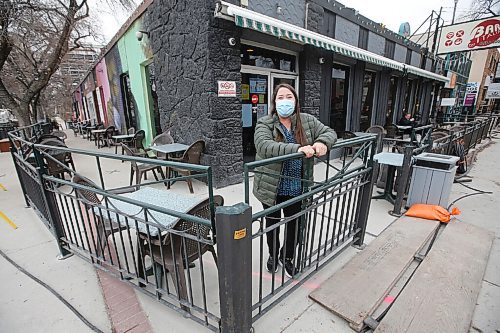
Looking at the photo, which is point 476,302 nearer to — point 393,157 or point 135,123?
point 393,157

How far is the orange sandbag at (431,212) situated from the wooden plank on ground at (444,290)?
0.39 metres

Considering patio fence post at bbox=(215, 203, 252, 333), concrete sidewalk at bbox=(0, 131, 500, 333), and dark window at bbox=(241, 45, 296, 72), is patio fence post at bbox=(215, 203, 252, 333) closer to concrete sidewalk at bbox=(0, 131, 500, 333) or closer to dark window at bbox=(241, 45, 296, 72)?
concrete sidewalk at bbox=(0, 131, 500, 333)

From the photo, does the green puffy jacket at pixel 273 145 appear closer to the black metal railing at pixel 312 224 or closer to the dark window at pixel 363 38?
the black metal railing at pixel 312 224

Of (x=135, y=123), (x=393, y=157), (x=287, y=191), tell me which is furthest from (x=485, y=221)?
(x=135, y=123)

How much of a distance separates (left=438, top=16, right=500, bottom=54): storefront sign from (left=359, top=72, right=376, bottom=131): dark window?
15.0ft

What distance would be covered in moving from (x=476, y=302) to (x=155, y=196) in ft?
9.28

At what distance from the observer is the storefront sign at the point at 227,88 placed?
424 cm

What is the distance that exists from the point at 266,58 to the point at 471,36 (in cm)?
939

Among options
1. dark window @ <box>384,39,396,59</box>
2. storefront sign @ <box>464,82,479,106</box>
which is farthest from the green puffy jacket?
storefront sign @ <box>464,82,479,106</box>

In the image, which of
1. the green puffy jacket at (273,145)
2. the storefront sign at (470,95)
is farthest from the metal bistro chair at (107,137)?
the storefront sign at (470,95)

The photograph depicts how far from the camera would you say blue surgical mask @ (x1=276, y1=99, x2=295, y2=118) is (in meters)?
1.86

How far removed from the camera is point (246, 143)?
18.5 ft

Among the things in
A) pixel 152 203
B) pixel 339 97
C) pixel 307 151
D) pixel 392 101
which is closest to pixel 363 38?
pixel 339 97

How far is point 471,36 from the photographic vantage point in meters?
9.04
